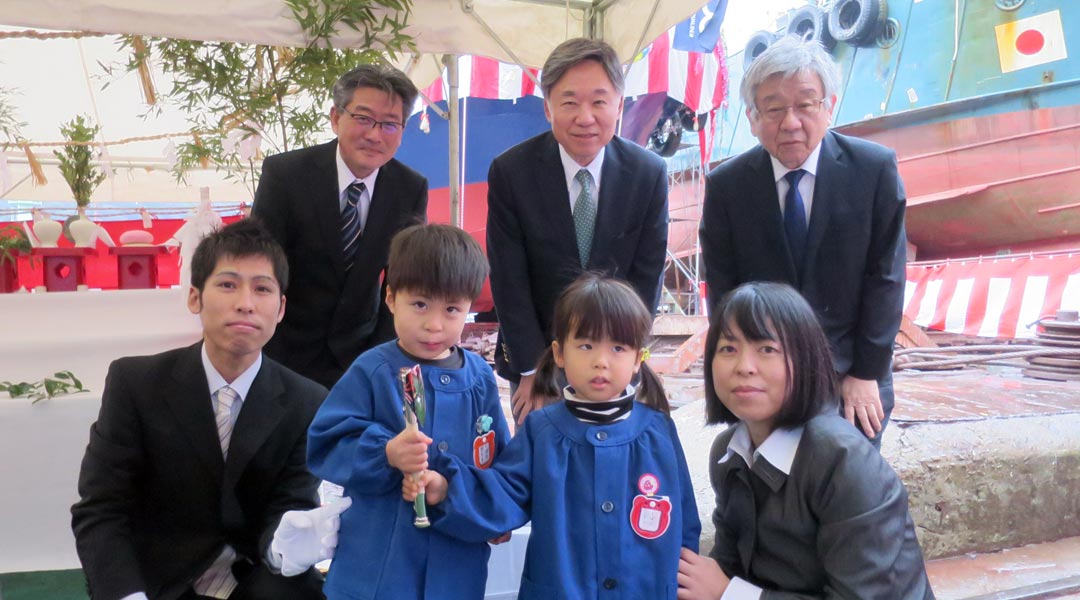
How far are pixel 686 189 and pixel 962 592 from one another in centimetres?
1143

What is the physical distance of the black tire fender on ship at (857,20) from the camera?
41.9 feet

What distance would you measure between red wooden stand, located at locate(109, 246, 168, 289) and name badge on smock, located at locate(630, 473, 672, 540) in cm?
291

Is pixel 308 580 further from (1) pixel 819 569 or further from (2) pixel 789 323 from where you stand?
(2) pixel 789 323

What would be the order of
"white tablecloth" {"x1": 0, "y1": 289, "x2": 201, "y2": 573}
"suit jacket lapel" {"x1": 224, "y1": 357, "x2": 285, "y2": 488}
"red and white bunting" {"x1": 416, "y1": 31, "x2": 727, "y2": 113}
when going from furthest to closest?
"red and white bunting" {"x1": 416, "y1": 31, "x2": 727, "y2": 113}, "white tablecloth" {"x1": 0, "y1": 289, "x2": 201, "y2": 573}, "suit jacket lapel" {"x1": 224, "y1": 357, "x2": 285, "y2": 488}

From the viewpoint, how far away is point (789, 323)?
1452 mm

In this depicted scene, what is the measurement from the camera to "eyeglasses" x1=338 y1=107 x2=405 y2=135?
211 centimetres

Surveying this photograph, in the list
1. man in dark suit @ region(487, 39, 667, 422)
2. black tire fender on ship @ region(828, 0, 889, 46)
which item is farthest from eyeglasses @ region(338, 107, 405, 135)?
black tire fender on ship @ region(828, 0, 889, 46)

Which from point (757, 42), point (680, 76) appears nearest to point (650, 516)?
point (680, 76)

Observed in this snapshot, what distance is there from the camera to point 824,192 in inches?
70.7

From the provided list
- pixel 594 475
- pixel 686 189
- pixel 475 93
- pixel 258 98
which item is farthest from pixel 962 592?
pixel 686 189

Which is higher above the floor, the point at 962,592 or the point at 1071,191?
the point at 1071,191

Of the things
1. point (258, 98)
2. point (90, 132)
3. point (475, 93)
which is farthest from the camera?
point (475, 93)

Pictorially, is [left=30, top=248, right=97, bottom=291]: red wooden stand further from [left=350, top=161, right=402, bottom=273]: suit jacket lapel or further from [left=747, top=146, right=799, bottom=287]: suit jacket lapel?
[left=747, top=146, right=799, bottom=287]: suit jacket lapel

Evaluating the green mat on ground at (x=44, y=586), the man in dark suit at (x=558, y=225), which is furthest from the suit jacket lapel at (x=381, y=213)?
the green mat on ground at (x=44, y=586)
